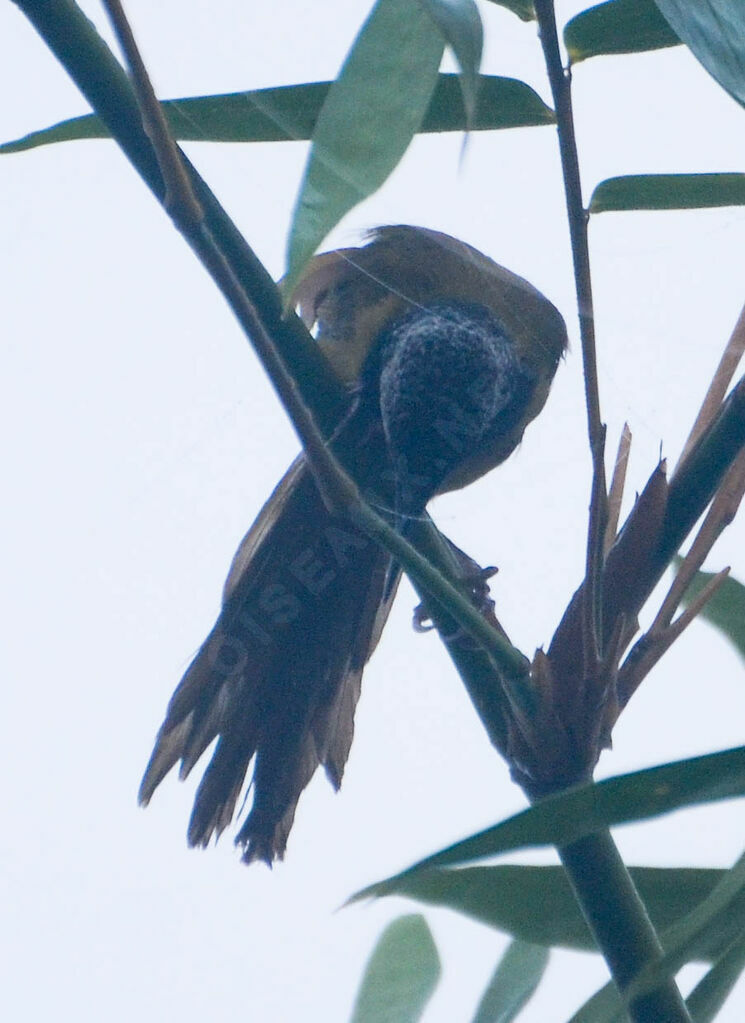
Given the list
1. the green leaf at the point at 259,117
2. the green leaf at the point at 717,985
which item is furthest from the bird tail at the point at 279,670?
the green leaf at the point at 717,985

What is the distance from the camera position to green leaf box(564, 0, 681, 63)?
142cm

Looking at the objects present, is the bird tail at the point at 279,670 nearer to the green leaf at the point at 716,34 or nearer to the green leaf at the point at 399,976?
the green leaf at the point at 399,976

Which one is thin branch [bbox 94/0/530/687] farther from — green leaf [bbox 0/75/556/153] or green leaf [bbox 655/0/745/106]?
green leaf [bbox 655/0/745/106]

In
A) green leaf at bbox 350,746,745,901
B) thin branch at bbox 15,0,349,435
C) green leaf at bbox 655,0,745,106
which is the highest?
thin branch at bbox 15,0,349,435

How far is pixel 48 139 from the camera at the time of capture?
5.02 feet

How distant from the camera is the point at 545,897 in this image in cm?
144

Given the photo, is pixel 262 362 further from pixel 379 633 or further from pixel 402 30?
pixel 379 633

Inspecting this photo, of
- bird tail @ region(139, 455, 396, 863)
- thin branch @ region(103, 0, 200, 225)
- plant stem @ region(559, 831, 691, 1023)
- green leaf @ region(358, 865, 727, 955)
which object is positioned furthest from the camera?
bird tail @ region(139, 455, 396, 863)

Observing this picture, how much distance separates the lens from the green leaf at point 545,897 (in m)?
1.38

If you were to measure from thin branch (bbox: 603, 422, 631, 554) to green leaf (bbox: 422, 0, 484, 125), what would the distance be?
25.4 inches

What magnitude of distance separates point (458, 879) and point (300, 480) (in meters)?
1.57

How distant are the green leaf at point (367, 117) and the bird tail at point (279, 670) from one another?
1.50 meters

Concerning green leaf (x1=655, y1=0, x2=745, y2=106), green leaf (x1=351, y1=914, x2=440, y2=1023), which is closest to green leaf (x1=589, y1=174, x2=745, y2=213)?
green leaf (x1=655, y1=0, x2=745, y2=106)

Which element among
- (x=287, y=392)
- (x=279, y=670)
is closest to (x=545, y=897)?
(x=287, y=392)
